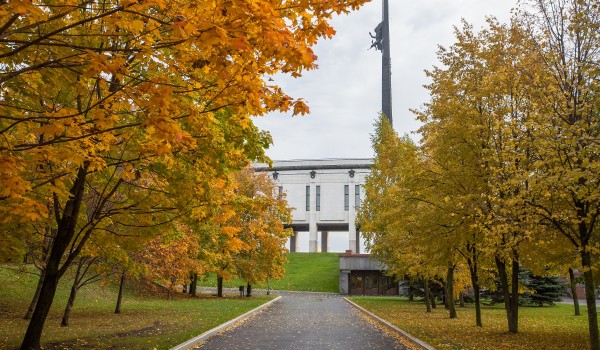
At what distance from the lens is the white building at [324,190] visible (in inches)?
2790

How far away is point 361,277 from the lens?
2063 inches

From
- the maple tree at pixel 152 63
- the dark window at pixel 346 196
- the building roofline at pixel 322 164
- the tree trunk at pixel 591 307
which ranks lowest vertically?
the tree trunk at pixel 591 307

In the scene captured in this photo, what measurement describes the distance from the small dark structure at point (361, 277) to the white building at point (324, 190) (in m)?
17.9

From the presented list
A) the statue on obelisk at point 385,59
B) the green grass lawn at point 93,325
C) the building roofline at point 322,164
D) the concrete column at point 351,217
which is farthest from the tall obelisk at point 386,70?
the green grass lawn at point 93,325

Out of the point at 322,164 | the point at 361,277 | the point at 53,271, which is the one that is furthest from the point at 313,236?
the point at 53,271

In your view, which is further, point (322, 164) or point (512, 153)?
point (322, 164)

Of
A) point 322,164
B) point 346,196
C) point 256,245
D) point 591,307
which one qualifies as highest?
point 322,164

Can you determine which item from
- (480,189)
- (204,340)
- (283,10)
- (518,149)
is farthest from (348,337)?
(283,10)

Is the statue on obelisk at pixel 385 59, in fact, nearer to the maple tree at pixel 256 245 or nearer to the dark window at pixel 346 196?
the dark window at pixel 346 196

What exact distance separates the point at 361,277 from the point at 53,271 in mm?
45459

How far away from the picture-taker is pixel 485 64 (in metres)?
15.1

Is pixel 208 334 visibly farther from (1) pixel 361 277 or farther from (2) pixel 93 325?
(1) pixel 361 277

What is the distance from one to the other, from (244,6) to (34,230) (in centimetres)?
1017

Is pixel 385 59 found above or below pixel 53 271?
above
